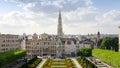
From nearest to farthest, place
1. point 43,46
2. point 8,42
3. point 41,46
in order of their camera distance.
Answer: point 8,42 < point 41,46 < point 43,46

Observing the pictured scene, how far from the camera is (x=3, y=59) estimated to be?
57.2 meters

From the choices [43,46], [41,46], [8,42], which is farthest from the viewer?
[43,46]

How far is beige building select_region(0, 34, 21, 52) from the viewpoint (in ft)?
329

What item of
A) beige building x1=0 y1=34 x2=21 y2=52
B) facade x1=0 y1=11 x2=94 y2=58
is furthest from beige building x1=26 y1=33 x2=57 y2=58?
beige building x1=0 y1=34 x2=21 y2=52

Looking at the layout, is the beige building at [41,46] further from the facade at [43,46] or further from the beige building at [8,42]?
the beige building at [8,42]

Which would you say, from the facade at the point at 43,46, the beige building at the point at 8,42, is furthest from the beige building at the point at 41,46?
the beige building at the point at 8,42

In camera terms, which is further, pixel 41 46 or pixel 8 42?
pixel 41 46

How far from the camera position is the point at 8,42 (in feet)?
346

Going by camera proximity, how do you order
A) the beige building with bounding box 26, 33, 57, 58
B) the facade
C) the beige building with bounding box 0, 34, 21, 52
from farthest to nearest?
the beige building with bounding box 26, 33, 57, 58 → the facade → the beige building with bounding box 0, 34, 21, 52

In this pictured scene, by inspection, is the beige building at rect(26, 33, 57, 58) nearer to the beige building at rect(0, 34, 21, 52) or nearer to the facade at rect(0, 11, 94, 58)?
the facade at rect(0, 11, 94, 58)

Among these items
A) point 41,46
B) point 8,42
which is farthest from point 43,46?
point 8,42

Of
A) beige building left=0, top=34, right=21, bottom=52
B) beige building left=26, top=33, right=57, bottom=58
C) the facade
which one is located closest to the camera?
beige building left=0, top=34, right=21, bottom=52

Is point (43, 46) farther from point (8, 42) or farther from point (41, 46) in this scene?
point (8, 42)

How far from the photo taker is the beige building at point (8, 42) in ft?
329
